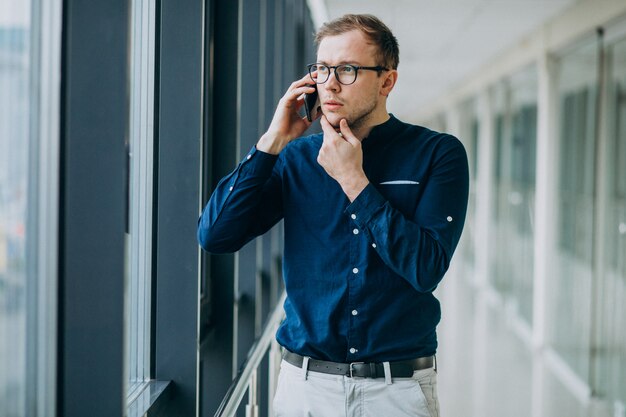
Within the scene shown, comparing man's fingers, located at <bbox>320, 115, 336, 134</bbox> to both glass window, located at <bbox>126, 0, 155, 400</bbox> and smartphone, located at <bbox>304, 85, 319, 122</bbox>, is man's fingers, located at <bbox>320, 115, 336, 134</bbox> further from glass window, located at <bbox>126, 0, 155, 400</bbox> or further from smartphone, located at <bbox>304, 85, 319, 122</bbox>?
glass window, located at <bbox>126, 0, 155, 400</bbox>

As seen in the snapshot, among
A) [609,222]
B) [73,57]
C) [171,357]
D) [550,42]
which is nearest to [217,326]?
[171,357]

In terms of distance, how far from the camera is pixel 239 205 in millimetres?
1946

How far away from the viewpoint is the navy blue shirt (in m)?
1.87

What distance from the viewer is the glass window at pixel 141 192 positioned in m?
2.46

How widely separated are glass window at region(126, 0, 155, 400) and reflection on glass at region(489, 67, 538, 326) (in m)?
6.18

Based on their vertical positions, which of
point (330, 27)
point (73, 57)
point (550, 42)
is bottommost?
point (73, 57)

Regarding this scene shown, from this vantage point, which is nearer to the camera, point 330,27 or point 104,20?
point 104,20

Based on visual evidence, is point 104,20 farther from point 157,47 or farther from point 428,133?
point 157,47

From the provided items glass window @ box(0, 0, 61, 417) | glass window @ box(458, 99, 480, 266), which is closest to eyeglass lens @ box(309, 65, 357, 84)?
glass window @ box(0, 0, 61, 417)

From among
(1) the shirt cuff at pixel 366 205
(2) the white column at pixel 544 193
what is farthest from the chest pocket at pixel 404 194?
(2) the white column at pixel 544 193

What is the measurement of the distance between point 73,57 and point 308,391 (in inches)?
40.2

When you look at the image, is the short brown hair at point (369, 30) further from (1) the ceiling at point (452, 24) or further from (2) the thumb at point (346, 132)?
(1) the ceiling at point (452, 24)

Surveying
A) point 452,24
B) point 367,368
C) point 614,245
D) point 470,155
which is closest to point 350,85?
point 367,368

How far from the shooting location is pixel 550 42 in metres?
7.01
